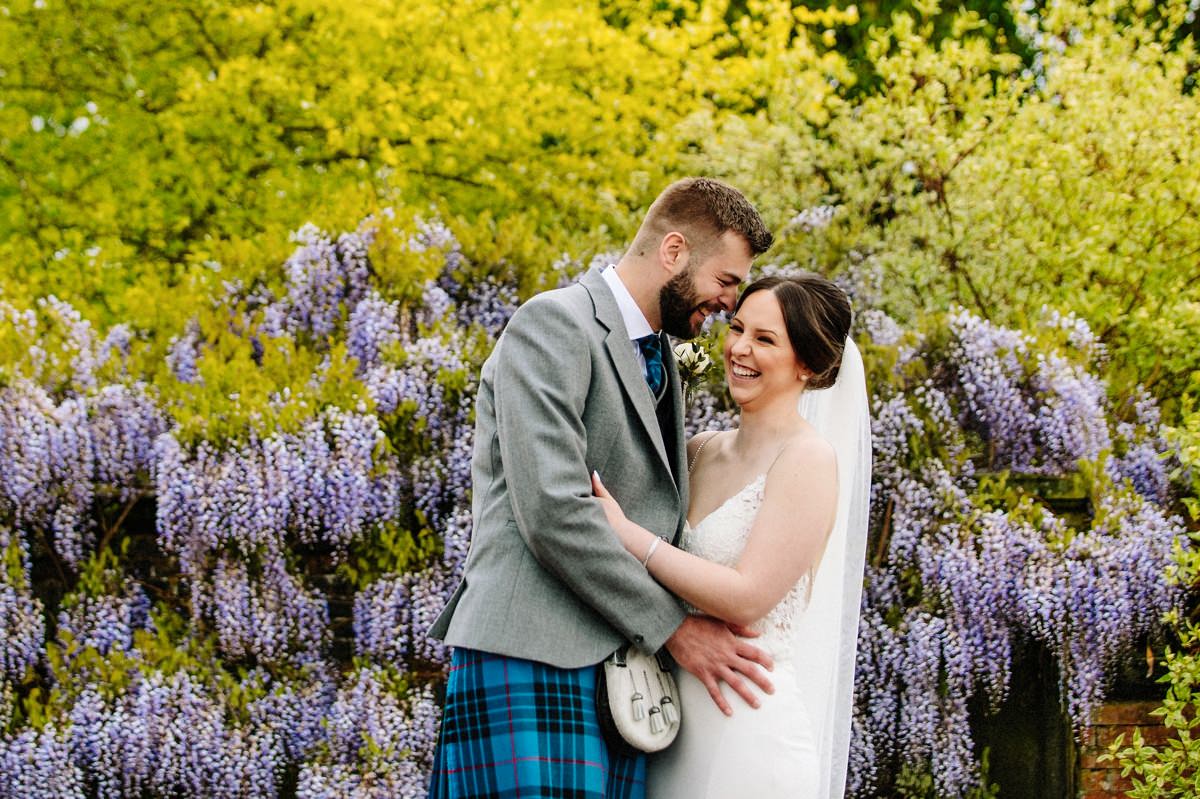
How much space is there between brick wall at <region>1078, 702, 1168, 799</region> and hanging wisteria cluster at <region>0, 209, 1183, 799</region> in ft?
0.83

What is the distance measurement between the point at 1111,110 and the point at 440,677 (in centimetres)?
456

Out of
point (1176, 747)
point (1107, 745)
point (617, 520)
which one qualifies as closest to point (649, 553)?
point (617, 520)

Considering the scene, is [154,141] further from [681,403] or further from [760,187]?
[681,403]

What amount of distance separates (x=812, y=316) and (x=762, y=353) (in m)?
0.15

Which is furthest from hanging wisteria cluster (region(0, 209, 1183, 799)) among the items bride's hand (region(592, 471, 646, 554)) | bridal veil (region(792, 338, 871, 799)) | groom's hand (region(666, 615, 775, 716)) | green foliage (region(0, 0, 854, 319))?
green foliage (region(0, 0, 854, 319))

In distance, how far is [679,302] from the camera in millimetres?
2791

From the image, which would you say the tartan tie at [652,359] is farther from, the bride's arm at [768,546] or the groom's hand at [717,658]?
the groom's hand at [717,658]

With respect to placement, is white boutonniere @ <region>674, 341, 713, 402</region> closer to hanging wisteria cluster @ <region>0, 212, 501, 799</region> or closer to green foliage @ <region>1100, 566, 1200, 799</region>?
hanging wisteria cluster @ <region>0, 212, 501, 799</region>

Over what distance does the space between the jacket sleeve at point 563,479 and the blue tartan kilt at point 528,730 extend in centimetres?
20

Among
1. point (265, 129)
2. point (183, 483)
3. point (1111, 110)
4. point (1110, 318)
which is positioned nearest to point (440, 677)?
point (183, 483)

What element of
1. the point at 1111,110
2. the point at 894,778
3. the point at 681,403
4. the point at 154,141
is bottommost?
the point at 894,778

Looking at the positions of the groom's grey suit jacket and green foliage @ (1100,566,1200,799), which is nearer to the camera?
the groom's grey suit jacket

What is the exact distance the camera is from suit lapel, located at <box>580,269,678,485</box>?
2.68 meters

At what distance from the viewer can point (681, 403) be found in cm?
298
